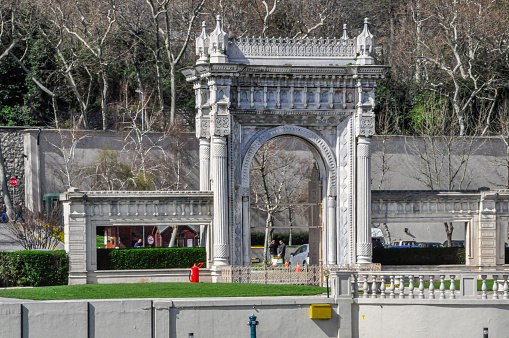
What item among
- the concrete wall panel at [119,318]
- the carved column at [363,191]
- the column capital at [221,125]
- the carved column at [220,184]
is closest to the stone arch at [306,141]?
the carved column at [220,184]

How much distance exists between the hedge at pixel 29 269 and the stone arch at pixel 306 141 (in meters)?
7.39

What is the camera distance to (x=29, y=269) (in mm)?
35188

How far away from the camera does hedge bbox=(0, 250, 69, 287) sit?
35109mm

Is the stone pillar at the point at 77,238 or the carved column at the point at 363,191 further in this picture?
the carved column at the point at 363,191

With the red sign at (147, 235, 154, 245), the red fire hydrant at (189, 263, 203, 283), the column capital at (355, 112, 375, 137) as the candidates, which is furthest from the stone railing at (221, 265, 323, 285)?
the red sign at (147, 235, 154, 245)

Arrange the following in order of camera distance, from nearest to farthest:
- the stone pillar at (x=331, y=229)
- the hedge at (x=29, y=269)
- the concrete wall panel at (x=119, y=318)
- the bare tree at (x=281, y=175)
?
the concrete wall panel at (x=119, y=318) < the hedge at (x=29, y=269) < the stone pillar at (x=331, y=229) < the bare tree at (x=281, y=175)

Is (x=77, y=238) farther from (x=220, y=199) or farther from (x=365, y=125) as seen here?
(x=365, y=125)

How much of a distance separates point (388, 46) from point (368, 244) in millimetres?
37091

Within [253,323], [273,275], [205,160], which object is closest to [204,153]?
[205,160]

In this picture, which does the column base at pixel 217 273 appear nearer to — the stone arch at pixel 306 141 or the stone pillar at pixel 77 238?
the stone arch at pixel 306 141

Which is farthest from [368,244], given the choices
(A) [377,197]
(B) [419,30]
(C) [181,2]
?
(C) [181,2]

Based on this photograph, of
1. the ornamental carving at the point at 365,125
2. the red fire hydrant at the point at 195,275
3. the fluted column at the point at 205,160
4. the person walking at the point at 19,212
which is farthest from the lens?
the person walking at the point at 19,212

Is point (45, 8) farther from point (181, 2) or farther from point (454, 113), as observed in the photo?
point (454, 113)

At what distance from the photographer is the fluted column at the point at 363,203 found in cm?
3712
